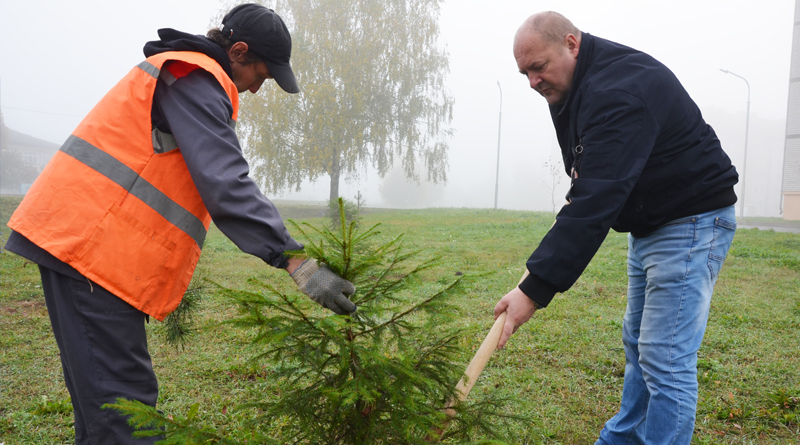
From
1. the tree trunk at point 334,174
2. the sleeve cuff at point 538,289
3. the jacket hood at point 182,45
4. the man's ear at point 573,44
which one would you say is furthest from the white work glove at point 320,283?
the tree trunk at point 334,174

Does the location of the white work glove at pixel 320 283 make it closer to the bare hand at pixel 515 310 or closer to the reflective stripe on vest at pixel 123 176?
the reflective stripe on vest at pixel 123 176

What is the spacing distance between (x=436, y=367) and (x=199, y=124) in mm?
1205

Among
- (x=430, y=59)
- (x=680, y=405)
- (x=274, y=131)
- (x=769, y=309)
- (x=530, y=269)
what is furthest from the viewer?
(x=430, y=59)

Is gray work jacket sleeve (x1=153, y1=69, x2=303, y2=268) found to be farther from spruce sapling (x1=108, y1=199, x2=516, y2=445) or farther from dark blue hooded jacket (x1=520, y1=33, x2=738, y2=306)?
dark blue hooded jacket (x1=520, y1=33, x2=738, y2=306)

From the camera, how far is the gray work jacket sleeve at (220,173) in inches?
57.9

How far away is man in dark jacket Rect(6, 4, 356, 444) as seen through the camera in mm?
1485

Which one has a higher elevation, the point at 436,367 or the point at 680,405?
the point at 436,367

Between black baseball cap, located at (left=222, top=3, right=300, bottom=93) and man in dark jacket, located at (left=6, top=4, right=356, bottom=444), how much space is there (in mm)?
262

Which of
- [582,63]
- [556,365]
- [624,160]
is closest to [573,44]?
[582,63]

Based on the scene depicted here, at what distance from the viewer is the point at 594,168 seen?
1790mm

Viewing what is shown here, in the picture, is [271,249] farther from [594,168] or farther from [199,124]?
[594,168]

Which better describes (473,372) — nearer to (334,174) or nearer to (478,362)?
(478,362)

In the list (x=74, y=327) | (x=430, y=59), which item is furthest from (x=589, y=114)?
(x=430, y=59)

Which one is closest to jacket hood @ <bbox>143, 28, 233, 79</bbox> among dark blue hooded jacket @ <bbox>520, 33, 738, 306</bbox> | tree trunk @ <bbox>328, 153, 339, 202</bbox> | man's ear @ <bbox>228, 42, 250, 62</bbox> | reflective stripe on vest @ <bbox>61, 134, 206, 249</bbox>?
man's ear @ <bbox>228, 42, 250, 62</bbox>
